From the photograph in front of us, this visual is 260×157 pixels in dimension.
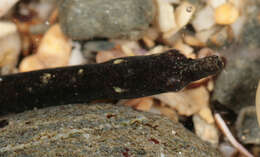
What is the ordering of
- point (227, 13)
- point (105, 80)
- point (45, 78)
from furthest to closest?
point (227, 13) → point (45, 78) → point (105, 80)

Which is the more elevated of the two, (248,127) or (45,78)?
(45,78)

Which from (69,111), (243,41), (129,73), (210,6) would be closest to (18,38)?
(69,111)

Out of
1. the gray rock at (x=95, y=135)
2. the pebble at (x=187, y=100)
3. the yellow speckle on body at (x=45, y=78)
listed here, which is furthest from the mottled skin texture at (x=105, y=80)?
the pebble at (x=187, y=100)

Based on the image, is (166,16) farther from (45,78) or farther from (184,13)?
(45,78)

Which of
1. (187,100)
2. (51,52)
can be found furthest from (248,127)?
(51,52)

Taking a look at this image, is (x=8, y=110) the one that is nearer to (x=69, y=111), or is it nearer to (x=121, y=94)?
(x=69, y=111)

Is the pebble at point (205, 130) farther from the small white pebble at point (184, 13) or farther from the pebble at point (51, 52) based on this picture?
the pebble at point (51, 52)
